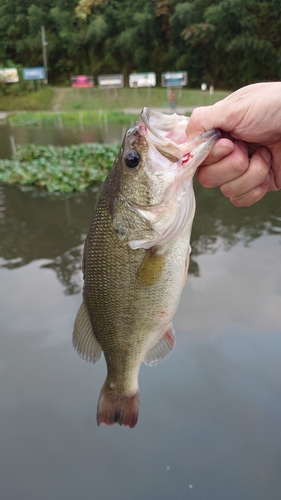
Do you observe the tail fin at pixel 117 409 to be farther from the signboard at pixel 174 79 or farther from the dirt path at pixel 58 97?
the signboard at pixel 174 79

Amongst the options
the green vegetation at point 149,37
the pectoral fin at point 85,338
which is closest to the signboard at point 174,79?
the green vegetation at point 149,37

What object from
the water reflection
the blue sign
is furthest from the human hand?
the blue sign

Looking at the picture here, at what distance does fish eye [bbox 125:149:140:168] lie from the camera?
1433 millimetres

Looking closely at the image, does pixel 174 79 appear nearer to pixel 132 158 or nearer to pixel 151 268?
pixel 132 158

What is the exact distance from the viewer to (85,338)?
1681mm

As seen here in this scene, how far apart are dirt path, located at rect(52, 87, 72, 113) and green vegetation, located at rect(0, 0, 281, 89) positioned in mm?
5255

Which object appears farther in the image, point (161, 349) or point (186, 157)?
point (161, 349)

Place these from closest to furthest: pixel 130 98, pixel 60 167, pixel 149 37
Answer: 1. pixel 60 167
2. pixel 130 98
3. pixel 149 37

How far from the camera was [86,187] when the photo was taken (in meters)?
7.11

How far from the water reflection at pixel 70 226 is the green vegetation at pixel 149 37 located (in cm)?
2516

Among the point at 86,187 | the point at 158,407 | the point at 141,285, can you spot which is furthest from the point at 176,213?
the point at 86,187

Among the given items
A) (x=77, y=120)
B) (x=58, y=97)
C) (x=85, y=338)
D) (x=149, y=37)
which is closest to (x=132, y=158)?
(x=85, y=338)

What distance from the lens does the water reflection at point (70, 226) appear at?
4.68m

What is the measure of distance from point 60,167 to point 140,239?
6545 millimetres
